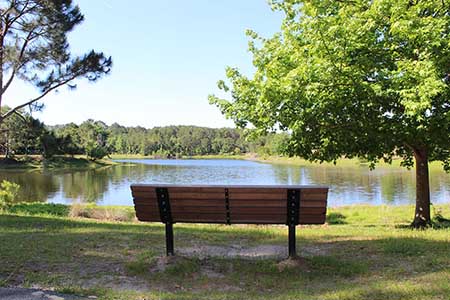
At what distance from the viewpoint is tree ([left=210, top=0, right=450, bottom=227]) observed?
7.72 m

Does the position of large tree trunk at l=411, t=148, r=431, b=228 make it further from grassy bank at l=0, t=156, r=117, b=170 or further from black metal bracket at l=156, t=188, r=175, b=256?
grassy bank at l=0, t=156, r=117, b=170

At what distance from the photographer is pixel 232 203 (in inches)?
195

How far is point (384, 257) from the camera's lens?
5.47 meters

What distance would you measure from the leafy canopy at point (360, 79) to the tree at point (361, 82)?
0.02m

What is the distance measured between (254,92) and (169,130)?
172931mm

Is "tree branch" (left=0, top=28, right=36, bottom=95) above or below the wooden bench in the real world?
above

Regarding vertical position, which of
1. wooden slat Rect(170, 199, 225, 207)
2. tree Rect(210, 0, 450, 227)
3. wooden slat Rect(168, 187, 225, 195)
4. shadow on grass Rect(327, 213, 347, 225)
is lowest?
shadow on grass Rect(327, 213, 347, 225)

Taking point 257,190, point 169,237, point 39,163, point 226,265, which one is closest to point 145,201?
point 169,237

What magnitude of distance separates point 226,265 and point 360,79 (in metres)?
5.07

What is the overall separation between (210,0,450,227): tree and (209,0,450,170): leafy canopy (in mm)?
20

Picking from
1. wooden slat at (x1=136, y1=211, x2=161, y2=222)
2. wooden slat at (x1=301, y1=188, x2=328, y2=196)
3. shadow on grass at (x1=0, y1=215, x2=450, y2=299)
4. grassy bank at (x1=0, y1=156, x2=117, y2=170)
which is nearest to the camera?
shadow on grass at (x1=0, y1=215, x2=450, y2=299)

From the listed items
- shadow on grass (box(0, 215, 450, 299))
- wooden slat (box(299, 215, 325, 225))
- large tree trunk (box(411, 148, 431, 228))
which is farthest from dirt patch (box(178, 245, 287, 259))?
large tree trunk (box(411, 148, 431, 228))

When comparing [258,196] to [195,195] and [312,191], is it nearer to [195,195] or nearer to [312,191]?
[312,191]

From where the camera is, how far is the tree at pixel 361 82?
304 inches
